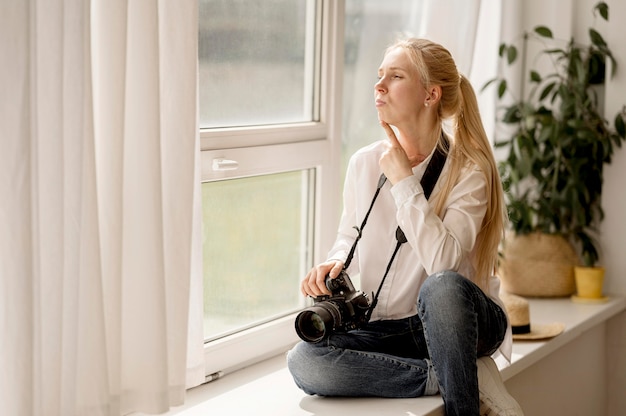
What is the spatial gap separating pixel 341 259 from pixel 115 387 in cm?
63

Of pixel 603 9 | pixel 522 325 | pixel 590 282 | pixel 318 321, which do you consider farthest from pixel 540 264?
pixel 318 321

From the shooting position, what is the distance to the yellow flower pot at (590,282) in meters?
3.15

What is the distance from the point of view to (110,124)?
1.64 metres

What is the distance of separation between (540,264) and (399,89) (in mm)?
1346

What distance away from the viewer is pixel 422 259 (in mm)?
2012

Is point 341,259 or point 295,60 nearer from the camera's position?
point 341,259

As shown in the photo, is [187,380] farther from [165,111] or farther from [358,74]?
[358,74]

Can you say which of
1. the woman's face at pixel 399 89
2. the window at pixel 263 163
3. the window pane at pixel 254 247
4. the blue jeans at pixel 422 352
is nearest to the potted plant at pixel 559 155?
the window at pixel 263 163

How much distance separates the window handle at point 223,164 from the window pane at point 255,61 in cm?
9

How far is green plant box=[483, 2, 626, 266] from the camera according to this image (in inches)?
123

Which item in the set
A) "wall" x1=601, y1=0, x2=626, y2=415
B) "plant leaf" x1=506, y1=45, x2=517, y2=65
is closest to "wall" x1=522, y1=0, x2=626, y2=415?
"wall" x1=601, y1=0, x2=626, y2=415

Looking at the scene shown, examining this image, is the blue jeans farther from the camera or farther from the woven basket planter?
the woven basket planter

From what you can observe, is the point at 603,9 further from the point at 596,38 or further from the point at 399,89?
the point at 399,89

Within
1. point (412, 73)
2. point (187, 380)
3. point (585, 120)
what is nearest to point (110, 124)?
point (187, 380)
